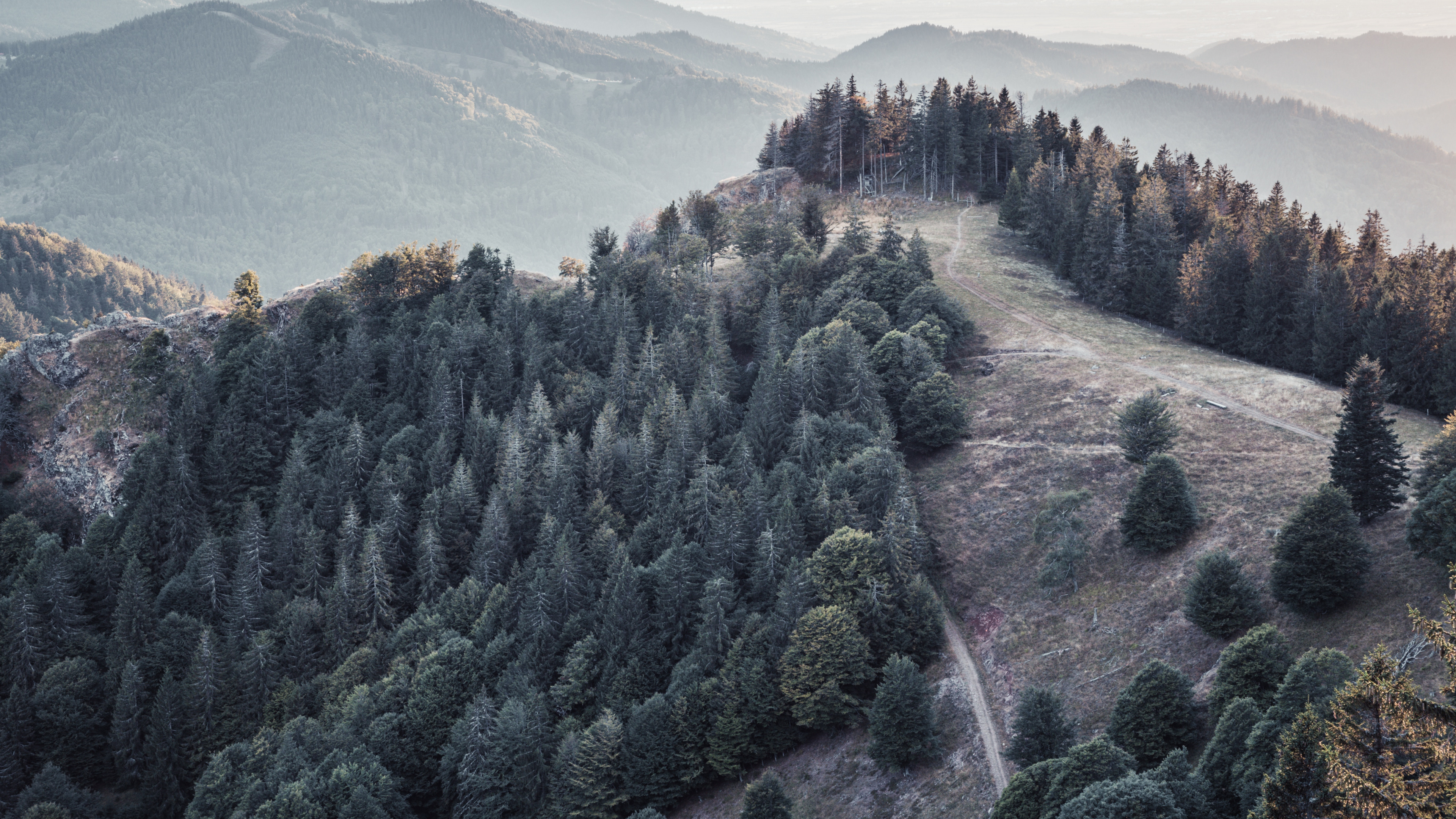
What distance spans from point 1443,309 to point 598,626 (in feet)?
254

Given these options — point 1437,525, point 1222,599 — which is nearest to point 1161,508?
point 1222,599

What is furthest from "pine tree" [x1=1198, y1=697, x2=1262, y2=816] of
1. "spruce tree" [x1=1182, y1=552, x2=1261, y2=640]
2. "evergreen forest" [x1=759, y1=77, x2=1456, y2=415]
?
"evergreen forest" [x1=759, y1=77, x2=1456, y2=415]

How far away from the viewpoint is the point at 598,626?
75812 millimetres

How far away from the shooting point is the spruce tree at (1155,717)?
151 ft

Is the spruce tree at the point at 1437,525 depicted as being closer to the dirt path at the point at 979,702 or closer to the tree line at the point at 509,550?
the dirt path at the point at 979,702

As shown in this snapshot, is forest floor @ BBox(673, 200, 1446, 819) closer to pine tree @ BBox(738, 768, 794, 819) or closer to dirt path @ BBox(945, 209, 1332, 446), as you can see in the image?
dirt path @ BBox(945, 209, 1332, 446)

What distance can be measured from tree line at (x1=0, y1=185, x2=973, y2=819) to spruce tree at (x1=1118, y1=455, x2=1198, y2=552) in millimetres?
15507

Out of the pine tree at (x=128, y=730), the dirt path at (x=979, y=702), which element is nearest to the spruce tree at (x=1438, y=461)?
the dirt path at (x=979, y=702)

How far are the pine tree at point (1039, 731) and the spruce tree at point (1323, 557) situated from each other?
1492cm

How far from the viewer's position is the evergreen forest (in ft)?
264

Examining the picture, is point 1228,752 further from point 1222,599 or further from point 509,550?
point 509,550

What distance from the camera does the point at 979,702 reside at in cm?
5997

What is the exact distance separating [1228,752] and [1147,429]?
3487cm

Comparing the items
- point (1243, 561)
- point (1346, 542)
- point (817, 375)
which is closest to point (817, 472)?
point (817, 375)
